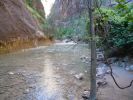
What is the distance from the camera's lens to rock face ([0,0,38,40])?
50.8ft

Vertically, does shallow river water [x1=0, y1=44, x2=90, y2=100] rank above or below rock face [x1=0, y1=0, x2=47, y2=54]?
below

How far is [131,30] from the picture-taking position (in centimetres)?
844

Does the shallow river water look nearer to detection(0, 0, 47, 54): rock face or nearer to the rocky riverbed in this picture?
the rocky riverbed

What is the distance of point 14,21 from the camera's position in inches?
670

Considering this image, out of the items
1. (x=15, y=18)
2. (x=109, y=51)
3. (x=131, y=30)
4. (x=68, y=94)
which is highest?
(x=15, y=18)

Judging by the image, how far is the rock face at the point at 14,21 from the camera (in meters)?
15.5

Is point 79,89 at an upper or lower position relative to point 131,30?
lower

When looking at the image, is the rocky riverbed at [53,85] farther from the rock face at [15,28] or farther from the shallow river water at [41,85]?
the rock face at [15,28]

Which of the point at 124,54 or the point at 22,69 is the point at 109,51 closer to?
the point at 124,54

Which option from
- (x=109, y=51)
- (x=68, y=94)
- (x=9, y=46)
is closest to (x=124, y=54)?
(x=109, y=51)

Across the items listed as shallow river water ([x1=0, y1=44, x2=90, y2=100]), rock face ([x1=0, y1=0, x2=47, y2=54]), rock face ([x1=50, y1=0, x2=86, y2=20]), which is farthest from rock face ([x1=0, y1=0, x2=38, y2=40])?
rock face ([x1=50, y1=0, x2=86, y2=20])

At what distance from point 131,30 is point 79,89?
376 cm

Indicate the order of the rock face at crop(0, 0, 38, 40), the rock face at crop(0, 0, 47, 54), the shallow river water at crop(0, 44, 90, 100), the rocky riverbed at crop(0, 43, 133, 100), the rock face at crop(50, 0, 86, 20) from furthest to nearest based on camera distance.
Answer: the rock face at crop(0, 0, 38, 40)
the rock face at crop(0, 0, 47, 54)
the shallow river water at crop(0, 44, 90, 100)
the rocky riverbed at crop(0, 43, 133, 100)
the rock face at crop(50, 0, 86, 20)

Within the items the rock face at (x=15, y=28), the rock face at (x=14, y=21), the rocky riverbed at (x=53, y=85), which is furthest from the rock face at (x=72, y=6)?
the rock face at (x=14, y=21)
